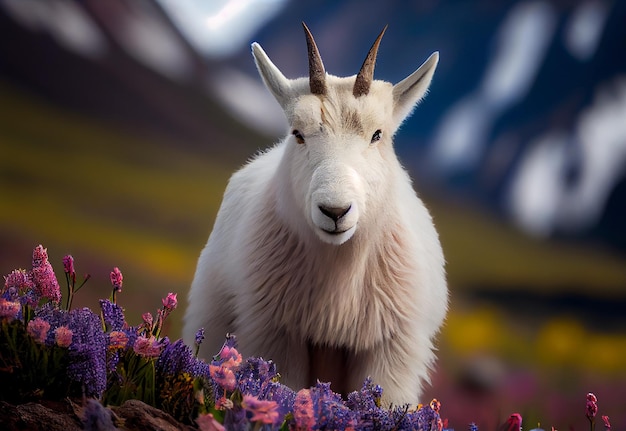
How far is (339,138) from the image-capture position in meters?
4.01

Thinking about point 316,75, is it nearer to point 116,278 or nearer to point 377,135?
point 377,135

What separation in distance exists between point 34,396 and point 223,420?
0.72m

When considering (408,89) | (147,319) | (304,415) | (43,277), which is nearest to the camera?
(304,415)

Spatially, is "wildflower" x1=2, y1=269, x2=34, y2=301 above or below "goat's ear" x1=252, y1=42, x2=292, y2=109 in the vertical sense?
below

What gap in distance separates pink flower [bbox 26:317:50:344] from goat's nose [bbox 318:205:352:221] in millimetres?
1448

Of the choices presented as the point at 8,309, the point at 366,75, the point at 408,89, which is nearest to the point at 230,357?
the point at 8,309

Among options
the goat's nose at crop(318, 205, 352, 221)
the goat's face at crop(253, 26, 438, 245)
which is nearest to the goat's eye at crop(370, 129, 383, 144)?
the goat's face at crop(253, 26, 438, 245)

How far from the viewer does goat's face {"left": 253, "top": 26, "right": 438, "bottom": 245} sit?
373 centimetres

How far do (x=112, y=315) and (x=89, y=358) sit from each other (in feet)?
0.92

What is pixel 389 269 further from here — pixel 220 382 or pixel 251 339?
pixel 220 382

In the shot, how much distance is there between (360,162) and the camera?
3.96 metres

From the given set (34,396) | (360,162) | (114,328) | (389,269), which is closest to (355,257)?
(389,269)

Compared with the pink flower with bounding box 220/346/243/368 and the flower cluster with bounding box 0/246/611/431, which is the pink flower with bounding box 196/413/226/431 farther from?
the pink flower with bounding box 220/346/243/368

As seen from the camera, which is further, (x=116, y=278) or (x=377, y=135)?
(x=377, y=135)
